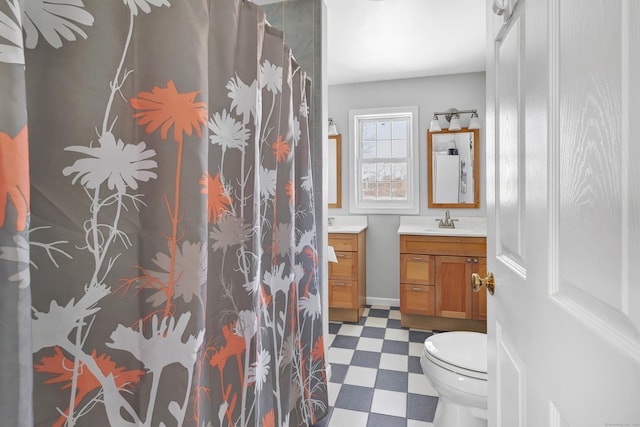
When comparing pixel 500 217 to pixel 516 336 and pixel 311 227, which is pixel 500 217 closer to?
pixel 516 336

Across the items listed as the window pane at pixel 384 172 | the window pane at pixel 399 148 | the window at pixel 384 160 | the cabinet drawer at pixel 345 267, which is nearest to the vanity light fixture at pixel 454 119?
the window at pixel 384 160

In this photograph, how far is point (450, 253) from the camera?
9.80ft

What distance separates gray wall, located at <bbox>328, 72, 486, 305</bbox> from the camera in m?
3.45

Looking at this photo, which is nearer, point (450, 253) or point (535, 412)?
point (535, 412)

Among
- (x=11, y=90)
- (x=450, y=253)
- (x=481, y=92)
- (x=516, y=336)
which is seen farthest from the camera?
(x=481, y=92)

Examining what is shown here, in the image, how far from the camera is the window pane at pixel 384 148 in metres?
3.72

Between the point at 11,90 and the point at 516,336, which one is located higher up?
the point at 11,90

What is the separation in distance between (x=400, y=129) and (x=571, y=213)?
3340 millimetres

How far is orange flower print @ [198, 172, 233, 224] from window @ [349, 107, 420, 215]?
9.40 ft

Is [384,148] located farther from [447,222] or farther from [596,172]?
[596,172]

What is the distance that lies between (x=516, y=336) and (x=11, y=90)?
1.02 metres

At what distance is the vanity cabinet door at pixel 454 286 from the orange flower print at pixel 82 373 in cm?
272

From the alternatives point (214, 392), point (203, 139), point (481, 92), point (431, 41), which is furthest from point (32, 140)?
point (481, 92)

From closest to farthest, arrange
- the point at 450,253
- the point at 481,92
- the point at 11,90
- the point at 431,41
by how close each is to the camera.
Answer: the point at 11,90
the point at 431,41
the point at 450,253
the point at 481,92
